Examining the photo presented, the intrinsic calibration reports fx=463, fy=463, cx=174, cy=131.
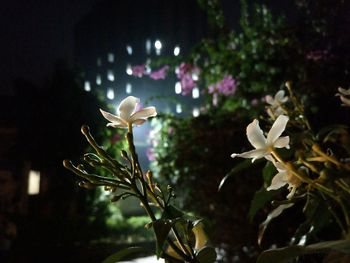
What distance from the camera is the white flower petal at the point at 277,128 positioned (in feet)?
1.74

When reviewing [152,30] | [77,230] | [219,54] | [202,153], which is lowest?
[77,230]

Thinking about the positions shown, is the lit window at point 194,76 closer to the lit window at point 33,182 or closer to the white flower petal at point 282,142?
the white flower petal at point 282,142

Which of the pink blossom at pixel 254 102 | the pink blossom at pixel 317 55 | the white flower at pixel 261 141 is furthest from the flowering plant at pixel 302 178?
the pink blossom at pixel 317 55

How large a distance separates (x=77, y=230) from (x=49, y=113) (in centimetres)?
142

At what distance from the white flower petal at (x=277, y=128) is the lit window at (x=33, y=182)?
18.4 feet

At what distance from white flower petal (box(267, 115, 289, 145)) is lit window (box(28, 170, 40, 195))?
5.60 meters

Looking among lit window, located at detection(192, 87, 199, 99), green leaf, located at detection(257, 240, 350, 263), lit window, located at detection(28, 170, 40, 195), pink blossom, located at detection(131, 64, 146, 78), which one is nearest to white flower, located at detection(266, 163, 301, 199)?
green leaf, located at detection(257, 240, 350, 263)

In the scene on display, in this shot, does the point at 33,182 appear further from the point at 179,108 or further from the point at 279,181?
the point at 279,181

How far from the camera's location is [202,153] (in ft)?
7.27

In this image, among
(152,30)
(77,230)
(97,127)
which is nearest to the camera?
(77,230)

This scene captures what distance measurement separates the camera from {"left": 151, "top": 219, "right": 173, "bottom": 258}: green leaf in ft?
1.55

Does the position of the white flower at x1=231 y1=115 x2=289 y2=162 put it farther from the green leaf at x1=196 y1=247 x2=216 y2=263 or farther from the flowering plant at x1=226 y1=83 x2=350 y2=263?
the green leaf at x1=196 y1=247 x2=216 y2=263

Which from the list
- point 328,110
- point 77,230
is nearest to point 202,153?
point 328,110

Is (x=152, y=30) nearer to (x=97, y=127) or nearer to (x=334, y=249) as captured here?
(x=97, y=127)
